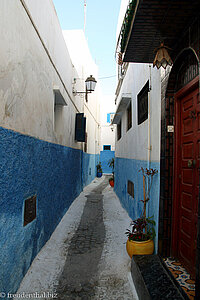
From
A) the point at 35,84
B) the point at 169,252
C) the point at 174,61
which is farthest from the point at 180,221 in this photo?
the point at 35,84

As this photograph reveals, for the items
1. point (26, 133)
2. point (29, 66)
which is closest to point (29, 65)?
point (29, 66)

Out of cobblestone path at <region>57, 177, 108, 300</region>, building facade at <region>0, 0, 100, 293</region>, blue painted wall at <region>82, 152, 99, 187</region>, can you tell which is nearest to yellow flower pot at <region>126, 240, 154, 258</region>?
cobblestone path at <region>57, 177, 108, 300</region>

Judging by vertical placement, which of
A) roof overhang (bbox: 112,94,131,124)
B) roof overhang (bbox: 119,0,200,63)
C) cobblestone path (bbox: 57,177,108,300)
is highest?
roof overhang (bbox: 112,94,131,124)

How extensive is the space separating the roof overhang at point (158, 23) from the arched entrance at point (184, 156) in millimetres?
320

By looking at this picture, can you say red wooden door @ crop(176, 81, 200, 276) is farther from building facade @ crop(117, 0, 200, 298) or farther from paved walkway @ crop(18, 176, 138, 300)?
paved walkway @ crop(18, 176, 138, 300)

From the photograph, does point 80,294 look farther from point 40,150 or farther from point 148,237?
point 40,150

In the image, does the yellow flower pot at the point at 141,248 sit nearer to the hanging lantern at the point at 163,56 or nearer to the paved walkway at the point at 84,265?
the paved walkway at the point at 84,265

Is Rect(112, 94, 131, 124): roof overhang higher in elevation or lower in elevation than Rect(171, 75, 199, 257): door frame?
higher

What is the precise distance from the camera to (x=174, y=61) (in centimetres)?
315

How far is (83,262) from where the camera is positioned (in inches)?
147

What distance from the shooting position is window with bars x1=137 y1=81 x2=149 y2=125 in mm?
4755

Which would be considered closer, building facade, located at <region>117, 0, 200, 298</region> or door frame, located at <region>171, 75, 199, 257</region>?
building facade, located at <region>117, 0, 200, 298</region>

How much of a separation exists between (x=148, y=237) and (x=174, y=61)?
2.70 meters

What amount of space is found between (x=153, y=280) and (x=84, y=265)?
142cm
